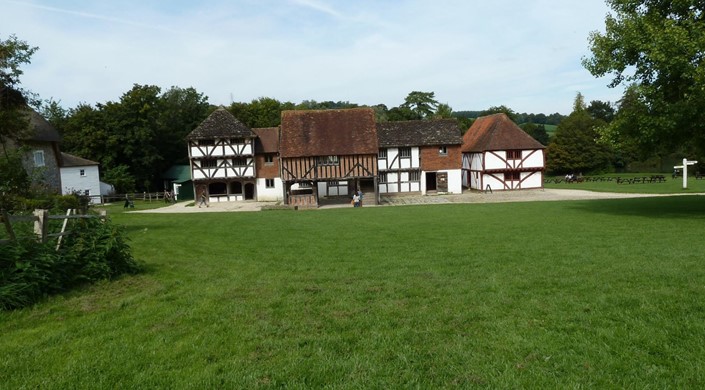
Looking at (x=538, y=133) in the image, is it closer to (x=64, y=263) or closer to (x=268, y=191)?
(x=268, y=191)

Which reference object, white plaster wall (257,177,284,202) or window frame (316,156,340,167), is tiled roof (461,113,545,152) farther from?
white plaster wall (257,177,284,202)

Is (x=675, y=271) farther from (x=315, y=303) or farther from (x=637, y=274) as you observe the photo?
(x=315, y=303)

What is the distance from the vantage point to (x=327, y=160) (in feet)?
112

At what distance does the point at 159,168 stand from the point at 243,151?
15.5m

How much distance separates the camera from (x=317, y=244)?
12.1 meters

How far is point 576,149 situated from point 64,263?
60239 mm

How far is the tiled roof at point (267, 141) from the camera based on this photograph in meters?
38.8

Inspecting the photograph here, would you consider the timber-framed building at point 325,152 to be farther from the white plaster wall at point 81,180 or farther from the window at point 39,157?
the white plaster wall at point 81,180

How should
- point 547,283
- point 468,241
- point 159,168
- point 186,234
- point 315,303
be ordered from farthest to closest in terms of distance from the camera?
point 159,168 < point 186,234 < point 468,241 < point 547,283 < point 315,303

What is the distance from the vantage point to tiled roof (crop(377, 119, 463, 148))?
3819 centimetres

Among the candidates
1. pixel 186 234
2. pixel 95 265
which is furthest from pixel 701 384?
pixel 186 234

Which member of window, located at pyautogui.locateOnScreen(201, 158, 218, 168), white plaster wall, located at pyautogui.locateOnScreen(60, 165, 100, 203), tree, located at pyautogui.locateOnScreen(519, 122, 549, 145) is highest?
tree, located at pyautogui.locateOnScreen(519, 122, 549, 145)

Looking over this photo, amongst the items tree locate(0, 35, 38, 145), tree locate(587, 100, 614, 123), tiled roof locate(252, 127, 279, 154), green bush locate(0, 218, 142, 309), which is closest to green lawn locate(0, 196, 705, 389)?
green bush locate(0, 218, 142, 309)

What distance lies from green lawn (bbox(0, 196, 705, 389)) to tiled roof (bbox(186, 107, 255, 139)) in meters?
28.2
